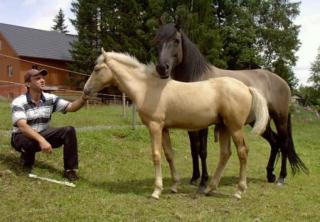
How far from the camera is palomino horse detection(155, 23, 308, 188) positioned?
684 cm

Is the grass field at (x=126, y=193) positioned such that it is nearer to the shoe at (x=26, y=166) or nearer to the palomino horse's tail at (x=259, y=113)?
the shoe at (x=26, y=166)

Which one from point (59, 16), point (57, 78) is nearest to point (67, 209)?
point (57, 78)

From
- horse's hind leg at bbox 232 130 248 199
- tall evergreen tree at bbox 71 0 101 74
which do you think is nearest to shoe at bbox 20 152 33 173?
horse's hind leg at bbox 232 130 248 199

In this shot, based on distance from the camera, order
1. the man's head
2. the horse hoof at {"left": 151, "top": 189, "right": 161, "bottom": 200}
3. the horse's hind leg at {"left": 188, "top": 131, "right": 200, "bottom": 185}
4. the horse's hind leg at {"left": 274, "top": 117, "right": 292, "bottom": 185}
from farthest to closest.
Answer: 1. the horse's hind leg at {"left": 274, "top": 117, "right": 292, "bottom": 185}
2. the horse's hind leg at {"left": 188, "top": 131, "right": 200, "bottom": 185}
3. the man's head
4. the horse hoof at {"left": 151, "top": 189, "right": 161, "bottom": 200}

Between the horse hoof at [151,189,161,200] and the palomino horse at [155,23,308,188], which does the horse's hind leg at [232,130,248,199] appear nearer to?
Answer: the palomino horse at [155,23,308,188]

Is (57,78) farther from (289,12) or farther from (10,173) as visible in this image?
(10,173)

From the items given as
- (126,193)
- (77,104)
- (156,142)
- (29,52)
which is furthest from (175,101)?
(29,52)

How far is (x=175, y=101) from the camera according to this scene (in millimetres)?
6336

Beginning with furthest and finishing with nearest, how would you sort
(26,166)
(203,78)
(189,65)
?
(203,78) < (189,65) < (26,166)

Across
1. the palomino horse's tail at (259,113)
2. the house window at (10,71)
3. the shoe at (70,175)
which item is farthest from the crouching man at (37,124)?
the house window at (10,71)

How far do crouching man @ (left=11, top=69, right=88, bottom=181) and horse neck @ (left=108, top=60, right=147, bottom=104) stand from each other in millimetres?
625

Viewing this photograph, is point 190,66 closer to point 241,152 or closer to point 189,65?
point 189,65

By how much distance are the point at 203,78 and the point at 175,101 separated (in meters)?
1.34

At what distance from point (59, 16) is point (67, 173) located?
96.1 meters
